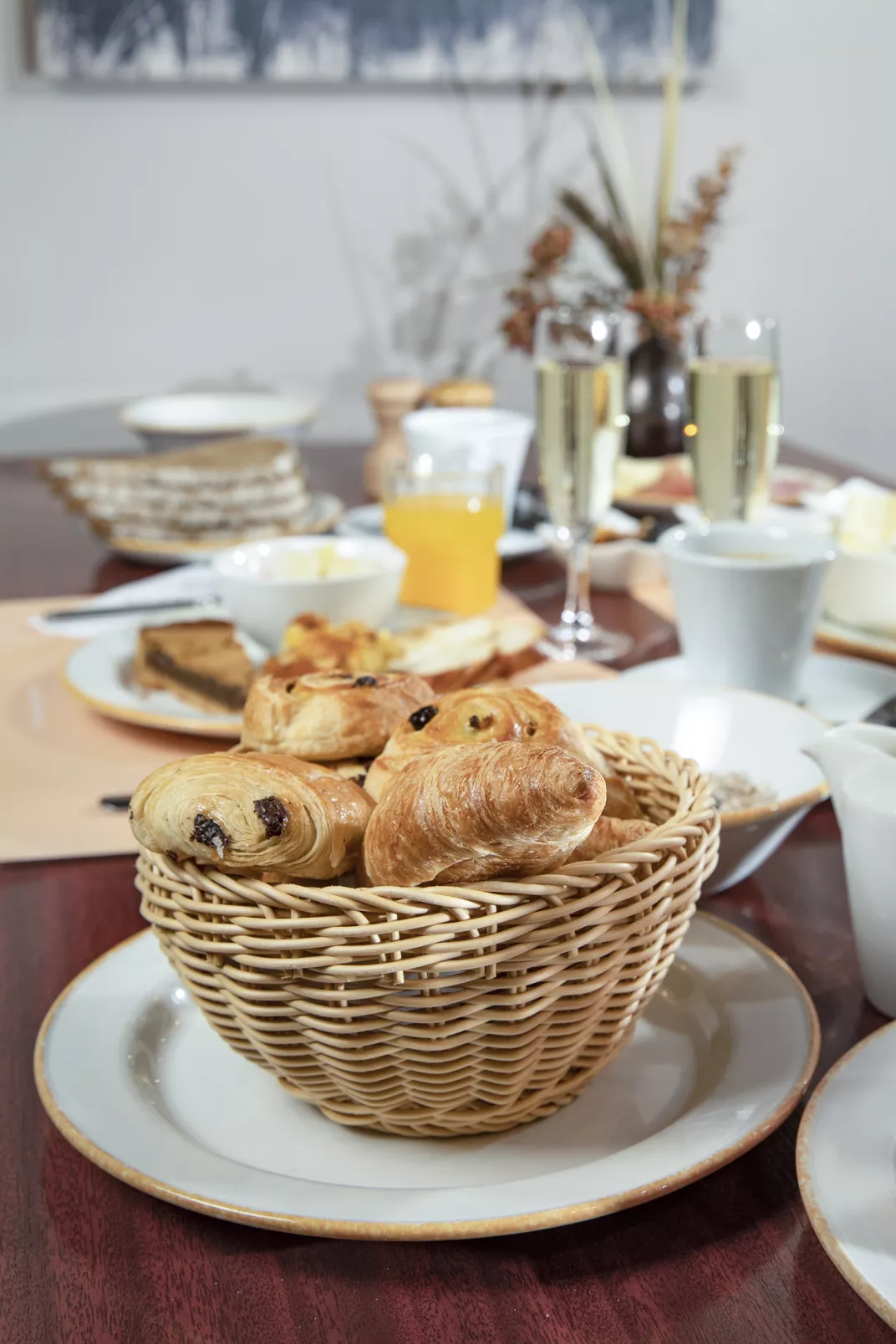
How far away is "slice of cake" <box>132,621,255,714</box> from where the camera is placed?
3.52 feet

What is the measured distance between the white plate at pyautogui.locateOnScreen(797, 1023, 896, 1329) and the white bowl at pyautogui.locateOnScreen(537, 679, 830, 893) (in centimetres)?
19

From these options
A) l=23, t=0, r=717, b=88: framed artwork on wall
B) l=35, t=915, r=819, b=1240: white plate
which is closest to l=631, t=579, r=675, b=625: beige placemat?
l=35, t=915, r=819, b=1240: white plate

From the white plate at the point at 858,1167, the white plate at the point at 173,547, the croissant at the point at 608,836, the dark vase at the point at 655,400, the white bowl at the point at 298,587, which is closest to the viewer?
the white plate at the point at 858,1167

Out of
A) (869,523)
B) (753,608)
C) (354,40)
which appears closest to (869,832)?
(753,608)

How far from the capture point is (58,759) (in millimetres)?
1012

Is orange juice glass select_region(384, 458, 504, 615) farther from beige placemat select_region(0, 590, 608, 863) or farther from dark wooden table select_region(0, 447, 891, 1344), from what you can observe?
dark wooden table select_region(0, 447, 891, 1344)

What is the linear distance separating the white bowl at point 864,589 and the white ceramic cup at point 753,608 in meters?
0.12

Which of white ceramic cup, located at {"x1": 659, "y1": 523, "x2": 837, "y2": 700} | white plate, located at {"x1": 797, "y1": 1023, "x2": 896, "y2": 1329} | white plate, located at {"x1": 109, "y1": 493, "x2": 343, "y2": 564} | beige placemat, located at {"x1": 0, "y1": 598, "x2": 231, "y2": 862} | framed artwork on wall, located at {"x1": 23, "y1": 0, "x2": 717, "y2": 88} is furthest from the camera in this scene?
framed artwork on wall, located at {"x1": 23, "y1": 0, "x2": 717, "y2": 88}

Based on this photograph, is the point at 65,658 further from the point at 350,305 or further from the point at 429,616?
the point at 350,305

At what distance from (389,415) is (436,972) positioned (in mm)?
1471

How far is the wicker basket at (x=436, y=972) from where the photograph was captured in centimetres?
49

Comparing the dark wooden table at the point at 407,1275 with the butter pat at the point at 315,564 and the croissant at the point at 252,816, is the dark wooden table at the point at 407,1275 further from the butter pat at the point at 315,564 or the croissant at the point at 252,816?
the butter pat at the point at 315,564

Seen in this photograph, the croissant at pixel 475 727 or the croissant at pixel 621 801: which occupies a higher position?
the croissant at pixel 475 727

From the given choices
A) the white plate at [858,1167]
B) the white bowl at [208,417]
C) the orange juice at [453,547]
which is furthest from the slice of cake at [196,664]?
the white bowl at [208,417]
